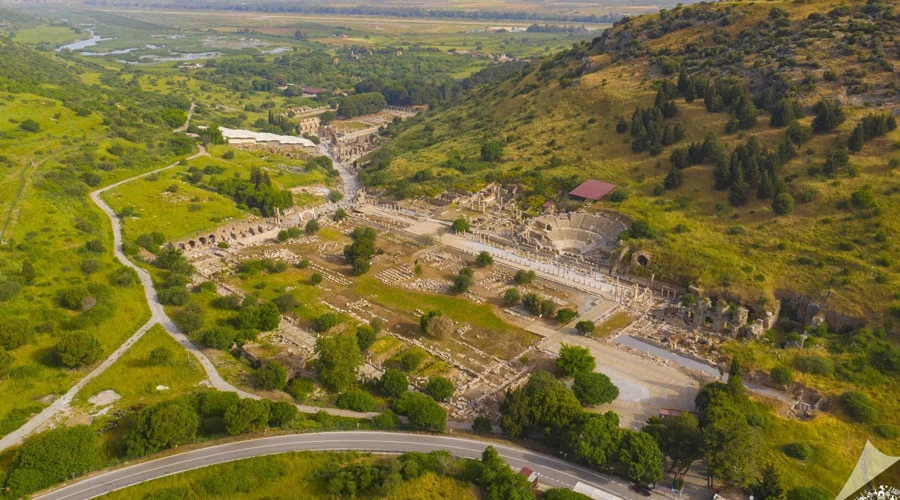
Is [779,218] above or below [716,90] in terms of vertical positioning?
below

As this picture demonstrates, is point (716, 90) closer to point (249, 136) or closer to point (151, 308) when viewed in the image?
point (151, 308)

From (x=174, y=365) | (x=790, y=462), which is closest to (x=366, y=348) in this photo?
(x=174, y=365)

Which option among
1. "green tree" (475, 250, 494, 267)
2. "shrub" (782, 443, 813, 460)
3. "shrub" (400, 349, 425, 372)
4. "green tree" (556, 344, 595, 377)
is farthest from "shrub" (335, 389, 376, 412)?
"shrub" (782, 443, 813, 460)

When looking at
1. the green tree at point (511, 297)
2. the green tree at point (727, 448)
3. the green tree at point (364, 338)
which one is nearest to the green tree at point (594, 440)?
the green tree at point (727, 448)

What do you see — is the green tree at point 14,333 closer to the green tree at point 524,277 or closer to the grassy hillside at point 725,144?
the green tree at point 524,277

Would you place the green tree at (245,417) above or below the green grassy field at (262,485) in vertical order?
above

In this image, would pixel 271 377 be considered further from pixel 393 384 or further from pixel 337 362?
pixel 393 384
